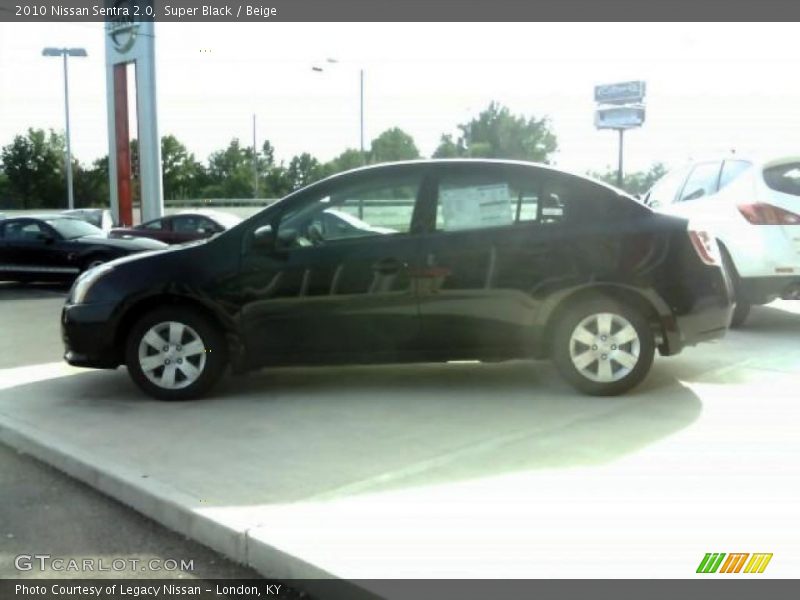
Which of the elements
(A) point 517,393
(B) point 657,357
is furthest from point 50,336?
(B) point 657,357

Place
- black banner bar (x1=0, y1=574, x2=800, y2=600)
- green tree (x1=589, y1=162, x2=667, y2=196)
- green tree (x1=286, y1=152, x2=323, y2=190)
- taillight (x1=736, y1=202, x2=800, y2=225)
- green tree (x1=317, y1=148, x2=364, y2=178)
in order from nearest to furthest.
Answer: black banner bar (x1=0, y1=574, x2=800, y2=600) < taillight (x1=736, y1=202, x2=800, y2=225) < green tree (x1=589, y1=162, x2=667, y2=196) < green tree (x1=317, y1=148, x2=364, y2=178) < green tree (x1=286, y1=152, x2=323, y2=190)

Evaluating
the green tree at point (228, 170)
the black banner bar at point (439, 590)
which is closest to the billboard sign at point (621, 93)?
the black banner bar at point (439, 590)

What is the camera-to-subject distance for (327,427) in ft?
16.3

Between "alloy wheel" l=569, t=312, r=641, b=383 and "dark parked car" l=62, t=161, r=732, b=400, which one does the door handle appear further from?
"alloy wheel" l=569, t=312, r=641, b=383

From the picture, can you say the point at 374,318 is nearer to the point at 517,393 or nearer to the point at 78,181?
the point at 517,393

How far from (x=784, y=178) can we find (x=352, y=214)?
4.37 meters

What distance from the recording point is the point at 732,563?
315 cm

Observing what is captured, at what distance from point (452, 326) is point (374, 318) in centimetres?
53

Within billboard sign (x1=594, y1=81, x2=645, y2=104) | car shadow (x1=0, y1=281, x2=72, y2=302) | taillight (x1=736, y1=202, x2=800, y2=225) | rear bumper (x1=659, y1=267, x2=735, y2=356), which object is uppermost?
billboard sign (x1=594, y1=81, x2=645, y2=104)

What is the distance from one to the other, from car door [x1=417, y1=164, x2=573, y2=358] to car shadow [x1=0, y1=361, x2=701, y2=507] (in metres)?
0.43

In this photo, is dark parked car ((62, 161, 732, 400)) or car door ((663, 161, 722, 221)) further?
car door ((663, 161, 722, 221))

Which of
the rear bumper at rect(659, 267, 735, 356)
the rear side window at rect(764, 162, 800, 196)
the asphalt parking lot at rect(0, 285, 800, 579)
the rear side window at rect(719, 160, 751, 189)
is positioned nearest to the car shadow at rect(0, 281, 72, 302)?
the asphalt parking lot at rect(0, 285, 800, 579)

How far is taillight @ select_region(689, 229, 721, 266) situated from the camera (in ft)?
18.1

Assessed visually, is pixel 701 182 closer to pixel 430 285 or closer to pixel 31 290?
pixel 430 285
